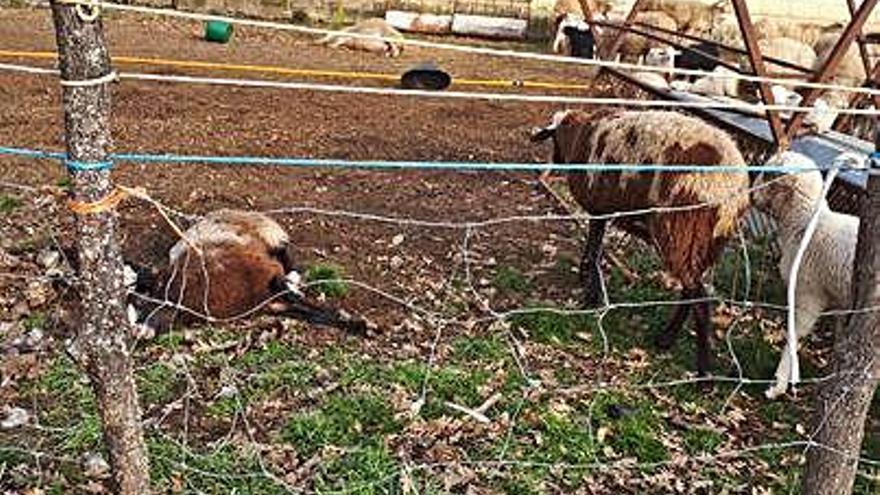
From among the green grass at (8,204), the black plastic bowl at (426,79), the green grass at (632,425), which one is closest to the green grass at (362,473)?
the green grass at (632,425)

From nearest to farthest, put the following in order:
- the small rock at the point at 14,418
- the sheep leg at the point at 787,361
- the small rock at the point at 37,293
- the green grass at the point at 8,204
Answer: the small rock at the point at 14,418 → the sheep leg at the point at 787,361 → the small rock at the point at 37,293 → the green grass at the point at 8,204

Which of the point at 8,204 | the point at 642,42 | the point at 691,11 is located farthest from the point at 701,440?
the point at 691,11

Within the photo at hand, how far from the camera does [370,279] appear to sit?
17.6 ft

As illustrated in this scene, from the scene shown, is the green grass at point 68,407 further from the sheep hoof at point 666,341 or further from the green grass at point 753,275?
the green grass at point 753,275

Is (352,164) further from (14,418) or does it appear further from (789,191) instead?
(789,191)

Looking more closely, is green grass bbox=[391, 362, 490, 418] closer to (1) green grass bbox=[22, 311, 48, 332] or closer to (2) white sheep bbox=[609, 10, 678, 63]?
(1) green grass bbox=[22, 311, 48, 332]

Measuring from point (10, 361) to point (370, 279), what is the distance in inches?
75.5

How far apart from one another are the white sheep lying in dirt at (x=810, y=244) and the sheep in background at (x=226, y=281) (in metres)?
2.09

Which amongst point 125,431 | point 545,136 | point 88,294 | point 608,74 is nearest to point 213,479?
point 125,431

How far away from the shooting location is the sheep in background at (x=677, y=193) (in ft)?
14.8

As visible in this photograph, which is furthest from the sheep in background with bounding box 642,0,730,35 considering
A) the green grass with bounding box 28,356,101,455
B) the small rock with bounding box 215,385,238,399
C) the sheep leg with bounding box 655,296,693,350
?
the green grass with bounding box 28,356,101,455

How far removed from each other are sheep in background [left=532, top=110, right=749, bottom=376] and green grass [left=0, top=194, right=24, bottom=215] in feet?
11.2

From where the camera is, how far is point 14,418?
3.76m

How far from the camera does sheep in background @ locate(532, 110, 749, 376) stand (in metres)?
4.52
